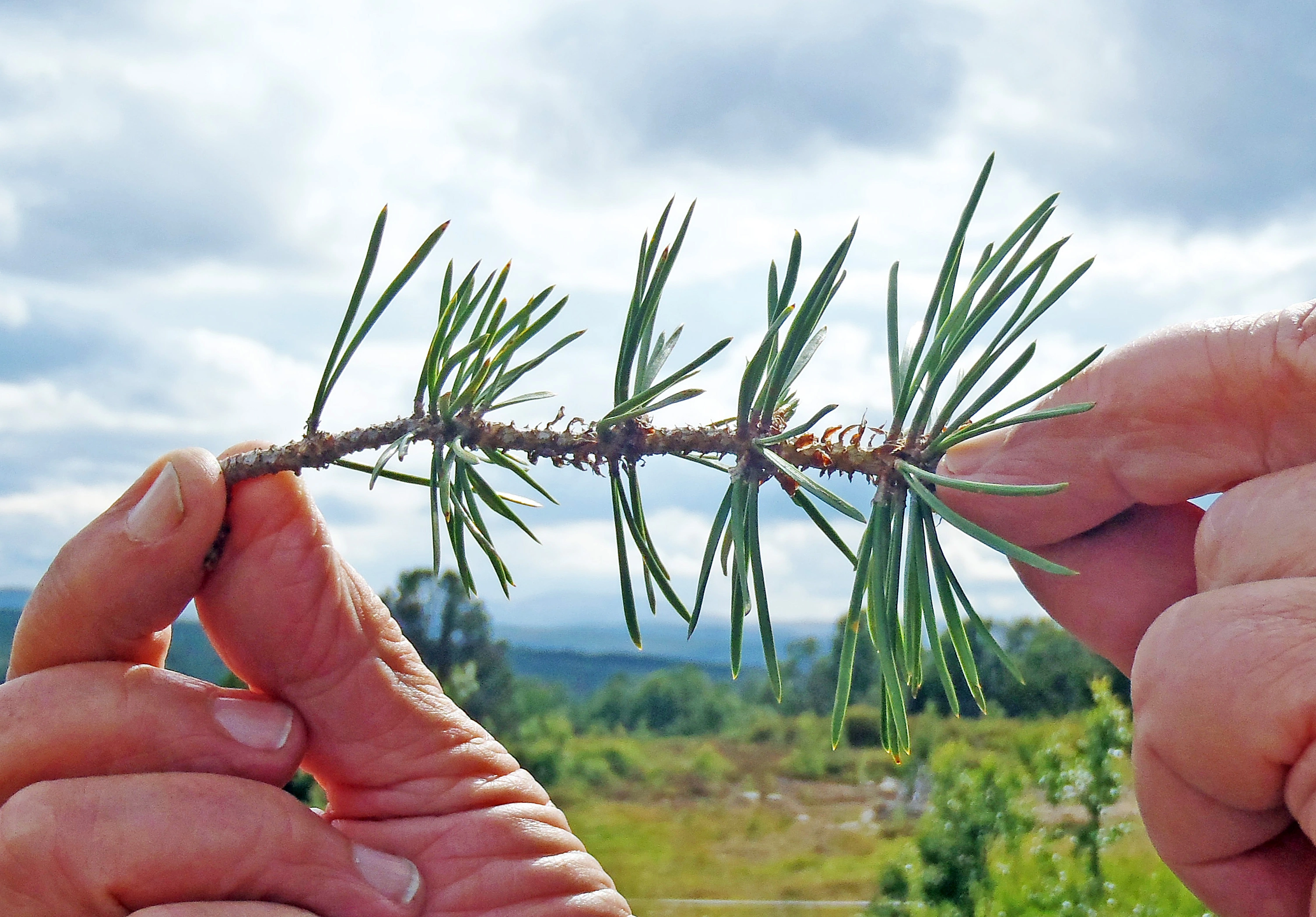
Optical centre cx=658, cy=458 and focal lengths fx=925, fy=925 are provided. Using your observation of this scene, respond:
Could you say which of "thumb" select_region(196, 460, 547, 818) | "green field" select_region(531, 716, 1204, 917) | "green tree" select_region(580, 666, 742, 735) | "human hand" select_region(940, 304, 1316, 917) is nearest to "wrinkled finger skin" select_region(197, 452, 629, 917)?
"thumb" select_region(196, 460, 547, 818)

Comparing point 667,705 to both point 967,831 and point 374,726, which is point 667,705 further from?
point 374,726

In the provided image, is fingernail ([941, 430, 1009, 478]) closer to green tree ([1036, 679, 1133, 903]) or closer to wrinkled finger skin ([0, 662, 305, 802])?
wrinkled finger skin ([0, 662, 305, 802])

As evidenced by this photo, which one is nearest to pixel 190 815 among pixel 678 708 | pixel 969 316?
pixel 969 316

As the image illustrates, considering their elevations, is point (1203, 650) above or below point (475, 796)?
above

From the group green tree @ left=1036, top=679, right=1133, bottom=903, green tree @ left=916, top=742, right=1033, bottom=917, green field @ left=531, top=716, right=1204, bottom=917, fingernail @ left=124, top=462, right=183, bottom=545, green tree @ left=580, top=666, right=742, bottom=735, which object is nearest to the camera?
fingernail @ left=124, top=462, right=183, bottom=545

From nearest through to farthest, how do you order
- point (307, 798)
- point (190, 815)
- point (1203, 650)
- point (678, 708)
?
point (1203, 650) → point (190, 815) → point (307, 798) → point (678, 708)

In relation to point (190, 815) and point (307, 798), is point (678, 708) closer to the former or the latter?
point (307, 798)

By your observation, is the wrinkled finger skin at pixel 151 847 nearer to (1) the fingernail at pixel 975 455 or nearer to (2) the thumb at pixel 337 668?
(2) the thumb at pixel 337 668
